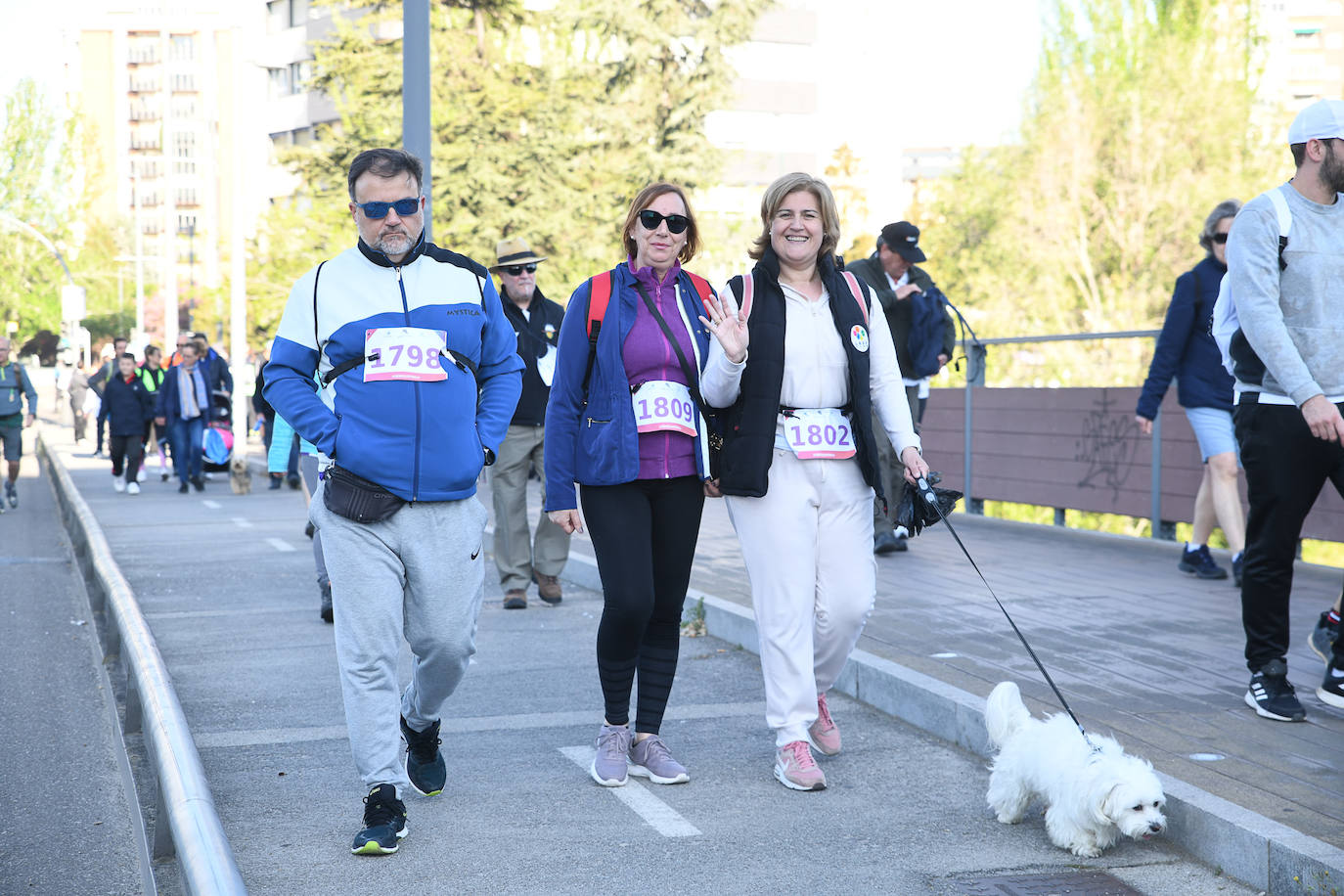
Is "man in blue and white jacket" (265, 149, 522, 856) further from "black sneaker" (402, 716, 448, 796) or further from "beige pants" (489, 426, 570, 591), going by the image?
"beige pants" (489, 426, 570, 591)

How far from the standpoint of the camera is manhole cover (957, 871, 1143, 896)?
405 centimetres

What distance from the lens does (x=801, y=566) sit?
500cm

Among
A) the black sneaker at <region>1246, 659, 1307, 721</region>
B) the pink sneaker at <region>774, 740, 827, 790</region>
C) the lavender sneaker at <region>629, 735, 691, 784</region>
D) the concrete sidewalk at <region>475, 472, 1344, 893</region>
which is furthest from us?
the black sneaker at <region>1246, 659, 1307, 721</region>

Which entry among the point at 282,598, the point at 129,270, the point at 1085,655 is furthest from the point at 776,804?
the point at 129,270

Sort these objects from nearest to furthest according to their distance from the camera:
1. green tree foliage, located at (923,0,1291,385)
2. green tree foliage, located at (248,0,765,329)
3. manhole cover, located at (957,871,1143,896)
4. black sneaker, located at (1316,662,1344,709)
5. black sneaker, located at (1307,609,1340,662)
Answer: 1. manhole cover, located at (957,871,1143,896)
2. black sneaker, located at (1316,662,1344,709)
3. black sneaker, located at (1307,609,1340,662)
4. green tree foliage, located at (248,0,765,329)
5. green tree foliage, located at (923,0,1291,385)

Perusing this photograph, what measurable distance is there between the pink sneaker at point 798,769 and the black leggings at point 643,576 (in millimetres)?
463

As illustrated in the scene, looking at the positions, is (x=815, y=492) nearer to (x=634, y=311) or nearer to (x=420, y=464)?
(x=634, y=311)

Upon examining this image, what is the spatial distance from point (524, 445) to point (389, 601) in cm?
459

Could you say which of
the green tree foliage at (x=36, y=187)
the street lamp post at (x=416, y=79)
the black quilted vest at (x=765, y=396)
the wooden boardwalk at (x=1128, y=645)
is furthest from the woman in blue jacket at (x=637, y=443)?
the green tree foliage at (x=36, y=187)

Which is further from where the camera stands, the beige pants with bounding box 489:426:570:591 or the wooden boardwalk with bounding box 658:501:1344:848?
the beige pants with bounding box 489:426:570:591

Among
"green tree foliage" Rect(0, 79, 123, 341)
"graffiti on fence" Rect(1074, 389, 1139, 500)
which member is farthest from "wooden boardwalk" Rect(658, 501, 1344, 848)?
"green tree foliage" Rect(0, 79, 123, 341)

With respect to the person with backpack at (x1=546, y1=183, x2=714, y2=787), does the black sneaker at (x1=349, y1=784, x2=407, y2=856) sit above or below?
below

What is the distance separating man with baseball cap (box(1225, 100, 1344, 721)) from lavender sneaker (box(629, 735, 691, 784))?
6.84 feet

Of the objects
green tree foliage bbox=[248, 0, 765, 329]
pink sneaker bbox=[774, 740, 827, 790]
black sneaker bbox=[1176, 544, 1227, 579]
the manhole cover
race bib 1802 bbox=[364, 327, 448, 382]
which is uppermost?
green tree foliage bbox=[248, 0, 765, 329]
